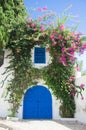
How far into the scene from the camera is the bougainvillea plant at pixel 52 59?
13078 millimetres

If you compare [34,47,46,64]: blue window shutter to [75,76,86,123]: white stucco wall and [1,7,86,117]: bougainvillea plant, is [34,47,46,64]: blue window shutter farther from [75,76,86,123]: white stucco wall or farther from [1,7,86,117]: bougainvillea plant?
[75,76,86,123]: white stucco wall

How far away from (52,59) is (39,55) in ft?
3.18

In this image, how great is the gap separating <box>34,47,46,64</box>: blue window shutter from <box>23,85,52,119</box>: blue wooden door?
1.69 m

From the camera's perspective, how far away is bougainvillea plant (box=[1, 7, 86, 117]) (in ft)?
42.9

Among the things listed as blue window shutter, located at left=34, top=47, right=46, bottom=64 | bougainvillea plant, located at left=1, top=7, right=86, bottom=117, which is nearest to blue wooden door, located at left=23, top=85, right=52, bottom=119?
bougainvillea plant, located at left=1, top=7, right=86, bottom=117

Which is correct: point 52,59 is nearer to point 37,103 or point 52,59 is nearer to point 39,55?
point 39,55

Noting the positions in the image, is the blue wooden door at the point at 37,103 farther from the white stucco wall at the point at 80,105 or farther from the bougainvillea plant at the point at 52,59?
the white stucco wall at the point at 80,105

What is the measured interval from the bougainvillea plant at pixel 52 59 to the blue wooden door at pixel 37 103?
0.46 metres

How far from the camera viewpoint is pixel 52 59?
1367 cm

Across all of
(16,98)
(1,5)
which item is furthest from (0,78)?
(1,5)

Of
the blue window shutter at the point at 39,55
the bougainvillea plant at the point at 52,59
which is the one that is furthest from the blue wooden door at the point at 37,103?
the blue window shutter at the point at 39,55

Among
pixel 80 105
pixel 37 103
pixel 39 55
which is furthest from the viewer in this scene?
pixel 39 55

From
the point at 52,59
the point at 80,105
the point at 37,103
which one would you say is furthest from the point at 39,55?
the point at 80,105

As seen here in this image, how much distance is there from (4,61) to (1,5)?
3651 mm
